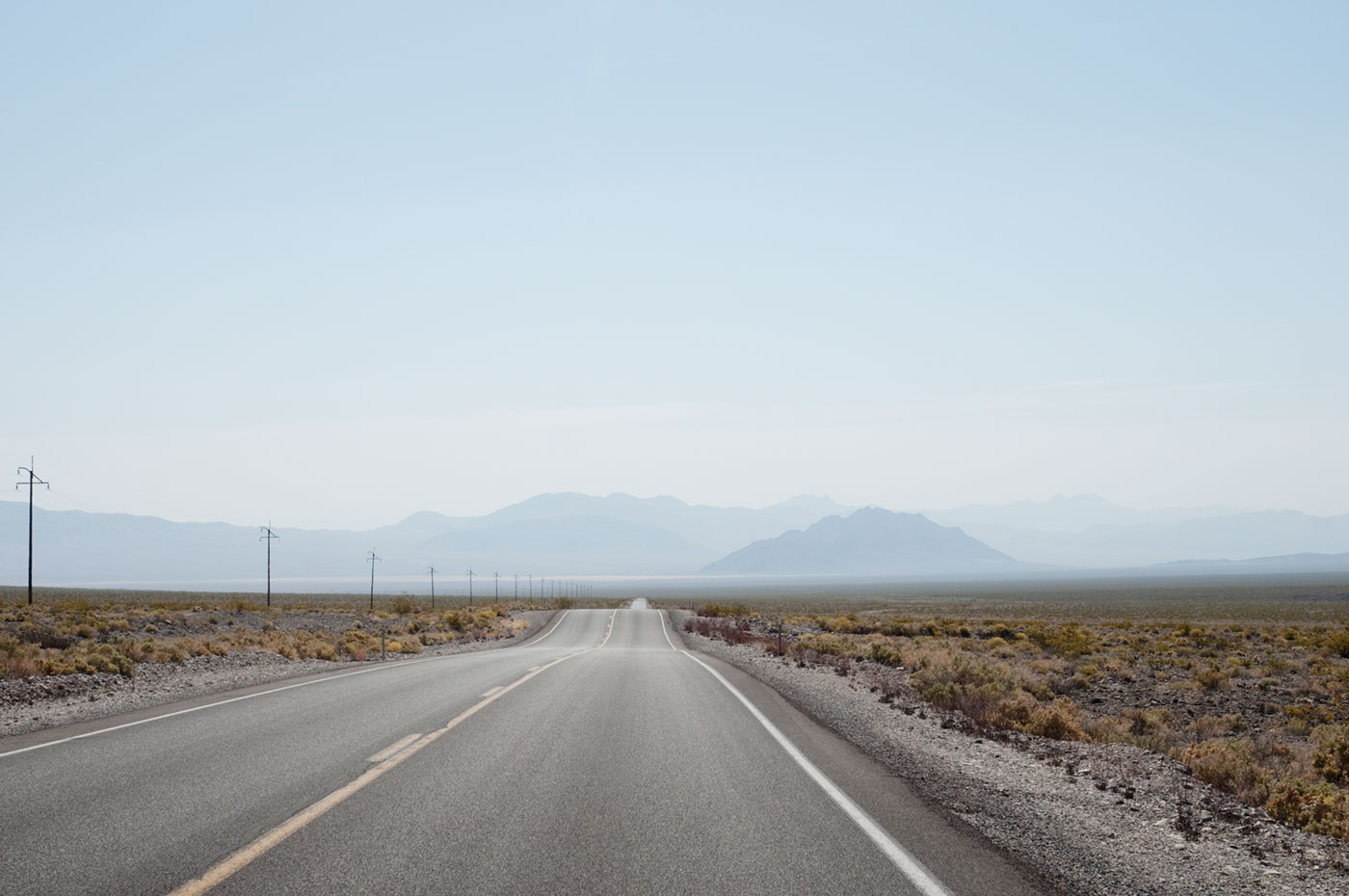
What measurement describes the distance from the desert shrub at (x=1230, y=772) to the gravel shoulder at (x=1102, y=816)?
27cm

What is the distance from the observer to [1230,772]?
10.6 m

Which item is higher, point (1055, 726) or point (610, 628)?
point (1055, 726)

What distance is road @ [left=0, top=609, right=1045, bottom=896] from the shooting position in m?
5.74

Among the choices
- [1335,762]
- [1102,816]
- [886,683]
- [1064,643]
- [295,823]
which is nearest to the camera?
[295,823]

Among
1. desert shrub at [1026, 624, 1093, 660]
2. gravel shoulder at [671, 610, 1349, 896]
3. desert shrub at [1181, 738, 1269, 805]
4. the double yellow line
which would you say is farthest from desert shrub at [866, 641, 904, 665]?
the double yellow line

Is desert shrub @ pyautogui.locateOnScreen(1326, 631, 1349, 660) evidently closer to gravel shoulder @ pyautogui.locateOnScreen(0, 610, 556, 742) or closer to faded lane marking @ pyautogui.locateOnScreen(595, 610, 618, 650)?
faded lane marking @ pyautogui.locateOnScreen(595, 610, 618, 650)

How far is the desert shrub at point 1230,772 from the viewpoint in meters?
9.66

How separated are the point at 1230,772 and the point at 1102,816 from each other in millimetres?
3705

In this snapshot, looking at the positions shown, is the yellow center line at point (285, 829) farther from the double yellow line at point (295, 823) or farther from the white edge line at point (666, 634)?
the white edge line at point (666, 634)

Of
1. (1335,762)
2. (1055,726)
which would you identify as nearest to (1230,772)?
(1055,726)

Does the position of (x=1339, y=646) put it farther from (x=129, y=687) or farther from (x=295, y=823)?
(x=295, y=823)

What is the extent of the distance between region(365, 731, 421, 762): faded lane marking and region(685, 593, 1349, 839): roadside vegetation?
7.16 meters

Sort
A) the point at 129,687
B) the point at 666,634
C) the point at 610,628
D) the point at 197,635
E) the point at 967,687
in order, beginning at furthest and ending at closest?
the point at 610,628 < the point at 666,634 < the point at 197,635 < the point at 129,687 < the point at 967,687

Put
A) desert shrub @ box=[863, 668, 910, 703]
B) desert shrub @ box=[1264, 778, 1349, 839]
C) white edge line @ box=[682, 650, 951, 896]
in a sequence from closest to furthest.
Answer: white edge line @ box=[682, 650, 951, 896]
desert shrub @ box=[1264, 778, 1349, 839]
desert shrub @ box=[863, 668, 910, 703]
